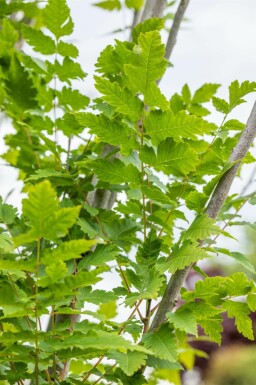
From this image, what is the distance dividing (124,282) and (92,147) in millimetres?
324

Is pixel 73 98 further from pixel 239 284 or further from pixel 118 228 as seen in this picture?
pixel 239 284

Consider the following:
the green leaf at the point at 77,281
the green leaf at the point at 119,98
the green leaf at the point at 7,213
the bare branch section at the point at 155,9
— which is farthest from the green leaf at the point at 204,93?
the green leaf at the point at 77,281

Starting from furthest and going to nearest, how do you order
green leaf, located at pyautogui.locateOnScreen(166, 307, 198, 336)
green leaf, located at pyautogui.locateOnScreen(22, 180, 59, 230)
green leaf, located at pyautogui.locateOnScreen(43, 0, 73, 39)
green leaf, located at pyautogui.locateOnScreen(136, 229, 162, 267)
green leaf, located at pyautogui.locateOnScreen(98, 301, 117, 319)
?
green leaf, located at pyautogui.locateOnScreen(98, 301, 117, 319) < green leaf, located at pyautogui.locateOnScreen(43, 0, 73, 39) < green leaf, located at pyautogui.locateOnScreen(136, 229, 162, 267) < green leaf, located at pyautogui.locateOnScreen(166, 307, 198, 336) < green leaf, located at pyautogui.locateOnScreen(22, 180, 59, 230)

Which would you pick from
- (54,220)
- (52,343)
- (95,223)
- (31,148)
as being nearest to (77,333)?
(52,343)

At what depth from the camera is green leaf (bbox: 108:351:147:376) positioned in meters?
0.55

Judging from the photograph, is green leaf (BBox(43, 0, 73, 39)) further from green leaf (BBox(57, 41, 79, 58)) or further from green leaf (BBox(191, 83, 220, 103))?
green leaf (BBox(191, 83, 220, 103))

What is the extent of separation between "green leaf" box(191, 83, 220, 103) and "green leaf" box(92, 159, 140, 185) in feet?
1.02

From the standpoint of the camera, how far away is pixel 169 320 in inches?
22.5

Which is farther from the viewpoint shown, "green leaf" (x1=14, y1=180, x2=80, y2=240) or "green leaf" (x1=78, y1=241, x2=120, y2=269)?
"green leaf" (x1=78, y1=241, x2=120, y2=269)

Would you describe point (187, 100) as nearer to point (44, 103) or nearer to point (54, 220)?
point (44, 103)

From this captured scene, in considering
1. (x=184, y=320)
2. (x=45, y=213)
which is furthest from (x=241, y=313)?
(x=45, y=213)

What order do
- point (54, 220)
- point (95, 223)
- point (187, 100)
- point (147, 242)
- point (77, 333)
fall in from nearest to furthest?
1. point (54, 220)
2. point (77, 333)
3. point (147, 242)
4. point (95, 223)
5. point (187, 100)

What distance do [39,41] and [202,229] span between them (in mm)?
466

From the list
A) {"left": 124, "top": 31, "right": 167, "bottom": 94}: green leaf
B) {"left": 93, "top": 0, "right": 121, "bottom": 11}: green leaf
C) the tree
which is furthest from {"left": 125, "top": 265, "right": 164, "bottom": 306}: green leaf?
{"left": 93, "top": 0, "right": 121, "bottom": 11}: green leaf
